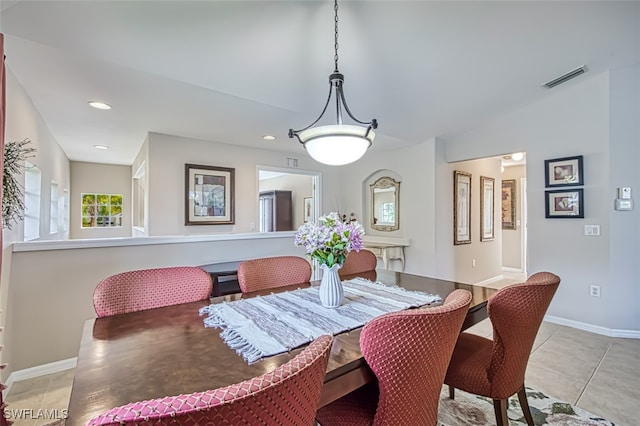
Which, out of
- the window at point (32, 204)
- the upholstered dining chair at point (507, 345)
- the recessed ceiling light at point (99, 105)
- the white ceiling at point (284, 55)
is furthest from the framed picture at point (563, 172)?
the window at point (32, 204)

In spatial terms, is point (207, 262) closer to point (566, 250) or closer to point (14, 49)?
point (14, 49)

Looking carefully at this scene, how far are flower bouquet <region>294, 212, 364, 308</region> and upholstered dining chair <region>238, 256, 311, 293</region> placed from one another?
0.57 m

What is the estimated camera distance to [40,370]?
90.3 inches

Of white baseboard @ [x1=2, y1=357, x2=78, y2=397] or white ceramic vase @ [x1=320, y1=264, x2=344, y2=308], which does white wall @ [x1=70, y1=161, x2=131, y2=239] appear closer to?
white baseboard @ [x1=2, y1=357, x2=78, y2=397]

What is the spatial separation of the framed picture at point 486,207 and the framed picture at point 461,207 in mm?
475

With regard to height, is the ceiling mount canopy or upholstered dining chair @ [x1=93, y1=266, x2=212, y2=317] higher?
the ceiling mount canopy

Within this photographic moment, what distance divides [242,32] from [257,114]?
1117 millimetres

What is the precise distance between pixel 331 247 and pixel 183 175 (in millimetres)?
3145

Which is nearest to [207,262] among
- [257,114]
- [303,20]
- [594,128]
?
[257,114]

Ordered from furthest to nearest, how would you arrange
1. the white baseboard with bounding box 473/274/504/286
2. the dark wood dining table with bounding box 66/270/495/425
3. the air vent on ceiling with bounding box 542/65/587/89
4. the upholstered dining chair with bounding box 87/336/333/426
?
the white baseboard with bounding box 473/274/504/286
the air vent on ceiling with bounding box 542/65/587/89
the dark wood dining table with bounding box 66/270/495/425
the upholstered dining chair with bounding box 87/336/333/426

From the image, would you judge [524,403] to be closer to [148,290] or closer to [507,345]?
[507,345]

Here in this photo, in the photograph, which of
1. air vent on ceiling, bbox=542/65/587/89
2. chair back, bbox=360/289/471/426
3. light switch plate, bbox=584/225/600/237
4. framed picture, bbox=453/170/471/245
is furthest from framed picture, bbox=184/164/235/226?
light switch plate, bbox=584/225/600/237

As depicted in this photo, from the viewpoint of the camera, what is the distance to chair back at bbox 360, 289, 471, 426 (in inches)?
38.2

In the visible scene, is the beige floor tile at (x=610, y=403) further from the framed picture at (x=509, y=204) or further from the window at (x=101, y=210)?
the window at (x=101, y=210)
